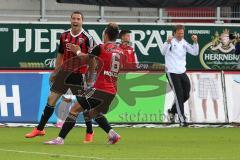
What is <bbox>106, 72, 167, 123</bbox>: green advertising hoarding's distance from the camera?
19.2 metres

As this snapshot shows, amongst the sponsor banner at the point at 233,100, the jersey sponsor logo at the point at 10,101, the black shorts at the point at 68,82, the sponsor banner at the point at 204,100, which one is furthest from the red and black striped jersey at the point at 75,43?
the sponsor banner at the point at 233,100

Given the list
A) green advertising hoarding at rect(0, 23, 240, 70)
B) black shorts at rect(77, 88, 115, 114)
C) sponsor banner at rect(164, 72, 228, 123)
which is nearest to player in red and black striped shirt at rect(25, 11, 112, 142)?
black shorts at rect(77, 88, 115, 114)

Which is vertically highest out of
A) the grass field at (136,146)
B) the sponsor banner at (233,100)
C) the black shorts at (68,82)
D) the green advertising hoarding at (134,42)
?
the green advertising hoarding at (134,42)

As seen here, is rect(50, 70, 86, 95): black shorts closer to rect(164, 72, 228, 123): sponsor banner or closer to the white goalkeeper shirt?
the white goalkeeper shirt

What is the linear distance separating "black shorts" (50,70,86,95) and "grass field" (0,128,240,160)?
0.88 metres

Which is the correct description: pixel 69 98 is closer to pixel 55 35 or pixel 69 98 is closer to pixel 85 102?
pixel 85 102

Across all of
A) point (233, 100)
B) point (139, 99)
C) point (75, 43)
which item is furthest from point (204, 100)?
point (75, 43)

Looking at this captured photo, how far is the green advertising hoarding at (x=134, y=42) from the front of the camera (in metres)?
27.9

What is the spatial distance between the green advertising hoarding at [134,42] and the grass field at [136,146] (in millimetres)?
10096

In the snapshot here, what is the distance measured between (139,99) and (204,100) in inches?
57.4

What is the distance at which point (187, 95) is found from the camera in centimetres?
1923

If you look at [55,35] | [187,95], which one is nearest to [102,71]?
[187,95]

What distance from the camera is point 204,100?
1958cm

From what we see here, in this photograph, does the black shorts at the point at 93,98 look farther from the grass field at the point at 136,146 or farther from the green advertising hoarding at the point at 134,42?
the green advertising hoarding at the point at 134,42
